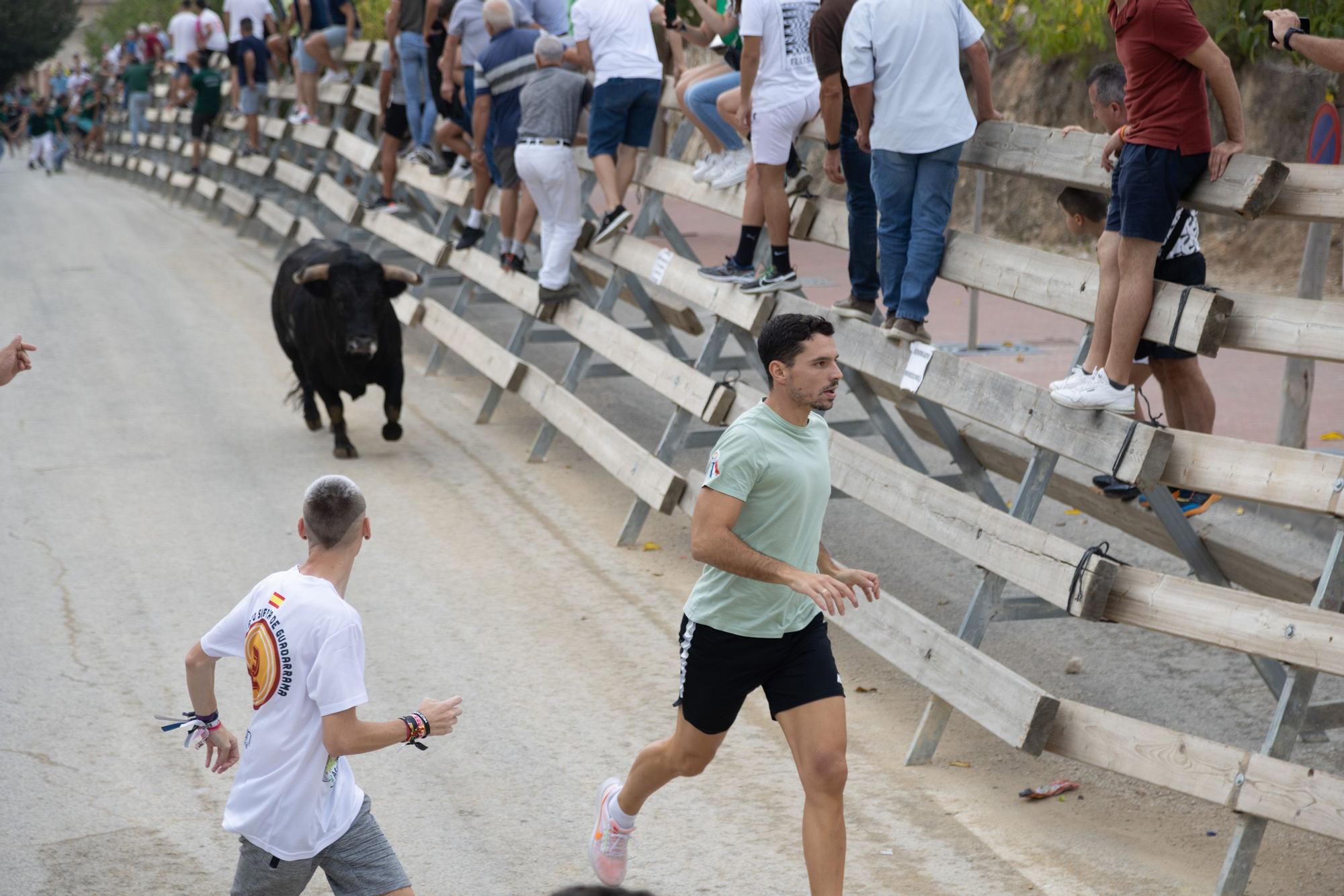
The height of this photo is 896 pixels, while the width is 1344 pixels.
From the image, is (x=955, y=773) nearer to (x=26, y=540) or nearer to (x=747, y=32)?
(x=747, y=32)

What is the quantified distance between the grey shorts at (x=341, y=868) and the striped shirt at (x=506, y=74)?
7739 mm

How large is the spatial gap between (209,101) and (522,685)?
756 inches

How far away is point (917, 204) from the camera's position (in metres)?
6.73

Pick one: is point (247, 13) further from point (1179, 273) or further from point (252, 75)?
point (1179, 273)

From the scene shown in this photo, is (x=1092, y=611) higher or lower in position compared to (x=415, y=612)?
higher

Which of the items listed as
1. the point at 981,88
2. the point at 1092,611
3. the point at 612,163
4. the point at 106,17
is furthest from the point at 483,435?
the point at 106,17

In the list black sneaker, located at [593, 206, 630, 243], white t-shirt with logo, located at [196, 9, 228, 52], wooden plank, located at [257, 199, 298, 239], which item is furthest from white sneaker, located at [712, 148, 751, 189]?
white t-shirt with logo, located at [196, 9, 228, 52]

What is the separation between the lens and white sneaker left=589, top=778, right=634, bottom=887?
16.5 ft

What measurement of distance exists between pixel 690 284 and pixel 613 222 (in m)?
1.46

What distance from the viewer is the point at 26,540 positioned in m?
8.96

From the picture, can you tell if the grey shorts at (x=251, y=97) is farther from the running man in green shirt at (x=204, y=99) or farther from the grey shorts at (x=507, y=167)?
the grey shorts at (x=507, y=167)

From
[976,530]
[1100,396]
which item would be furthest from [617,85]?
[1100,396]

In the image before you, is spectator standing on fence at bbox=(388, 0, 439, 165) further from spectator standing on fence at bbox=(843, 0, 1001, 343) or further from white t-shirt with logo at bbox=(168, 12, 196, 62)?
white t-shirt with logo at bbox=(168, 12, 196, 62)

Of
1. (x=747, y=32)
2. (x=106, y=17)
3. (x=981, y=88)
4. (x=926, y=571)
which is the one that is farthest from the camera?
(x=106, y=17)
